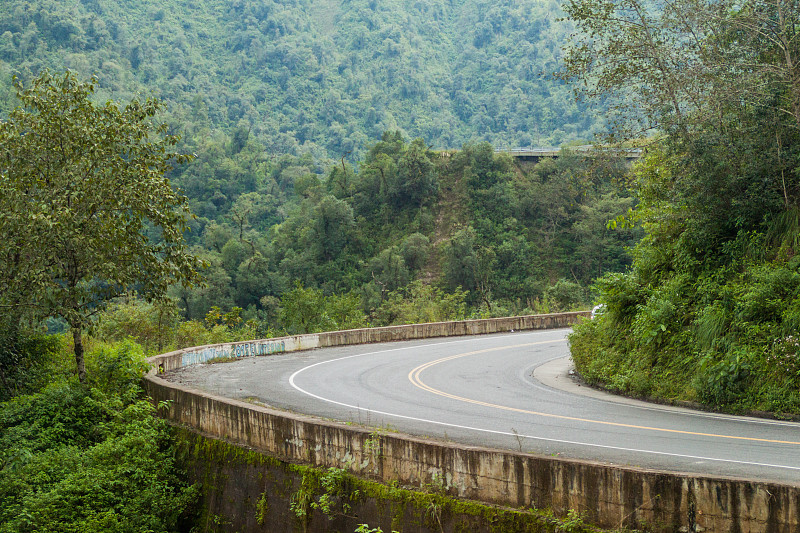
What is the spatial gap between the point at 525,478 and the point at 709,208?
A: 9.57m

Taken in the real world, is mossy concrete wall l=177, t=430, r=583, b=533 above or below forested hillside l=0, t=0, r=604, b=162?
below

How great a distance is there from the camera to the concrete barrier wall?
6.46m


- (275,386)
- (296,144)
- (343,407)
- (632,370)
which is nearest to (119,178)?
(275,386)

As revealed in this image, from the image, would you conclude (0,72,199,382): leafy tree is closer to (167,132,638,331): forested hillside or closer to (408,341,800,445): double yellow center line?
(408,341,800,445): double yellow center line

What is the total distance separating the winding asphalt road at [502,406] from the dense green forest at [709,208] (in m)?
0.94

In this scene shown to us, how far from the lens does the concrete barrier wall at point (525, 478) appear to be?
6.46 m

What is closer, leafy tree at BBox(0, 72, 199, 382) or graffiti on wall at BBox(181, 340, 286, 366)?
leafy tree at BBox(0, 72, 199, 382)

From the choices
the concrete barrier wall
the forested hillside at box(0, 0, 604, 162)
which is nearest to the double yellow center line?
the concrete barrier wall

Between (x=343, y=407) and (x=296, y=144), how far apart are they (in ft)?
410

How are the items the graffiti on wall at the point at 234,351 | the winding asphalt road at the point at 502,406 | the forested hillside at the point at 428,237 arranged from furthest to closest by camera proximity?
the forested hillside at the point at 428,237
the graffiti on wall at the point at 234,351
the winding asphalt road at the point at 502,406

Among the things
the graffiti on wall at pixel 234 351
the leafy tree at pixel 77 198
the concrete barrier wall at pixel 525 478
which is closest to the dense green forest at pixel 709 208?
the concrete barrier wall at pixel 525 478

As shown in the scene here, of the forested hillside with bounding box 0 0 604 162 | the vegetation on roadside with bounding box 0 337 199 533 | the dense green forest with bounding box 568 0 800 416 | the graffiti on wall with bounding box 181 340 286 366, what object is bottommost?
the vegetation on roadside with bounding box 0 337 199 533

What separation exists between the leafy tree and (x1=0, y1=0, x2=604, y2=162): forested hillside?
97.5 metres

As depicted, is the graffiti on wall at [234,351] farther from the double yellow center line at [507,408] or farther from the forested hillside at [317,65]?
the forested hillside at [317,65]
